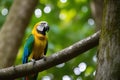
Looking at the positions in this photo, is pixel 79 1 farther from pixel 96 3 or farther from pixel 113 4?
pixel 113 4

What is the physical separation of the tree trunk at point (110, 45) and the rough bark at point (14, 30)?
2.68 m

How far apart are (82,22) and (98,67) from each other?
599 centimetres

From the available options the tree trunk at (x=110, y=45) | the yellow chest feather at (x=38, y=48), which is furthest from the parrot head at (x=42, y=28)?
the tree trunk at (x=110, y=45)

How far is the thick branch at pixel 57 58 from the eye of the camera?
3.66 meters

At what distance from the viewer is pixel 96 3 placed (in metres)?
6.38

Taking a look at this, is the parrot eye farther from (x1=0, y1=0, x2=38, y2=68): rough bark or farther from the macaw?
(x1=0, y1=0, x2=38, y2=68): rough bark

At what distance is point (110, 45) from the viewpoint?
10.0 feet

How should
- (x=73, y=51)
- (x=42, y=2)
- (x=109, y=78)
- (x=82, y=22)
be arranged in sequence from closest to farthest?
(x=109, y=78)
(x=73, y=51)
(x=42, y=2)
(x=82, y=22)

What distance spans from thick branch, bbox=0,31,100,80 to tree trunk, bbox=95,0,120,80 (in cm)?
51

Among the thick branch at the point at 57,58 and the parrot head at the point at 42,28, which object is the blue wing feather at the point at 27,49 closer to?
the parrot head at the point at 42,28

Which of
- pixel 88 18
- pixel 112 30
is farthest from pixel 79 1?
pixel 112 30

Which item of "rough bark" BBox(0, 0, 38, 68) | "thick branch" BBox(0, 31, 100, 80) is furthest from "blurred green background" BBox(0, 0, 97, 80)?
"thick branch" BBox(0, 31, 100, 80)

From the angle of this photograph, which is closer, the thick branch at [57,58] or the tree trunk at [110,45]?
the tree trunk at [110,45]

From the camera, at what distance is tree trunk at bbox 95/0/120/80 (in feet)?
9.74
